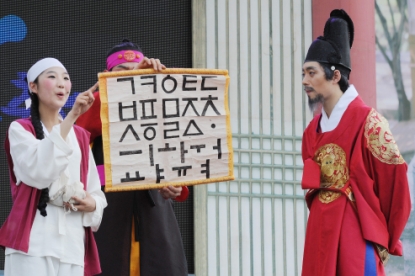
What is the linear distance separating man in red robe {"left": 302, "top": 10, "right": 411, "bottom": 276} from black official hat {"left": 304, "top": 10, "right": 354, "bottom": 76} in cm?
20

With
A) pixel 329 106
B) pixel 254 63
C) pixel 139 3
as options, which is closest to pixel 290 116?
pixel 254 63

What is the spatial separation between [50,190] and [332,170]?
142 centimetres

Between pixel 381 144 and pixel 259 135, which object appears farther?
pixel 259 135

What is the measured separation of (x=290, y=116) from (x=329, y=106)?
8.51 ft

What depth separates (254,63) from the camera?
23.0ft

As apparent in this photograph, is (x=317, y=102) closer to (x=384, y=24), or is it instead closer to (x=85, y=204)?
(x=85, y=204)

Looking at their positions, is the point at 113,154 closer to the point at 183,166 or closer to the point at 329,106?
the point at 183,166

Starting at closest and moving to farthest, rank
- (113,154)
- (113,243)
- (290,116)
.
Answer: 1. (113,154)
2. (113,243)
3. (290,116)

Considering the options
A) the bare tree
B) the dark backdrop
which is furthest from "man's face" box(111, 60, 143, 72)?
the bare tree

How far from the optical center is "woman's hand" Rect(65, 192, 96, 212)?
372 cm

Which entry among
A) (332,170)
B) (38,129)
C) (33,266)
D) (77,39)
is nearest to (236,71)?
(77,39)

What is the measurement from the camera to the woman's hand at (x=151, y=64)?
412 centimetres

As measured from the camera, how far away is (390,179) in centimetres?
426

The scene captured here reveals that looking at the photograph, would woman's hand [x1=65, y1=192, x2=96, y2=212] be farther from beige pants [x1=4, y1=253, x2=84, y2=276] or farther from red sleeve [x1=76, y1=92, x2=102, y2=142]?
red sleeve [x1=76, y1=92, x2=102, y2=142]
